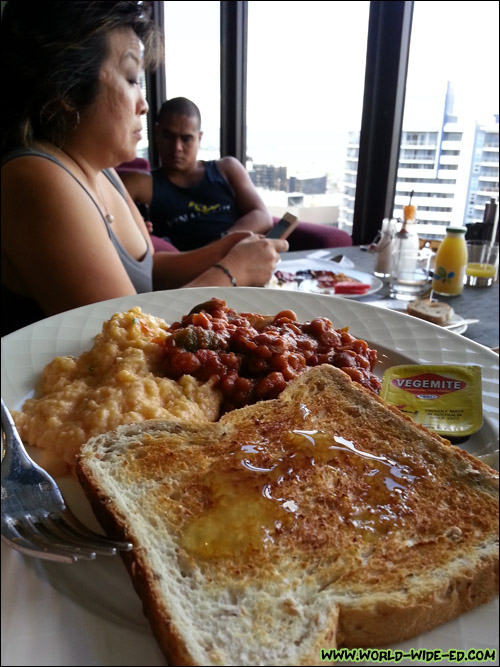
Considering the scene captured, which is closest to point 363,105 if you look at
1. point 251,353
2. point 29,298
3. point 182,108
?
point 182,108

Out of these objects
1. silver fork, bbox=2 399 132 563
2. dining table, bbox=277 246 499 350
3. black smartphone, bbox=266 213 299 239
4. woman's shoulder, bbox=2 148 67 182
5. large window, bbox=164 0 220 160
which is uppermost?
large window, bbox=164 0 220 160

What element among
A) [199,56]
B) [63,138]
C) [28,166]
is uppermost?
[199,56]

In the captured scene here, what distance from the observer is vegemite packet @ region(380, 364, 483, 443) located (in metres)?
1.16

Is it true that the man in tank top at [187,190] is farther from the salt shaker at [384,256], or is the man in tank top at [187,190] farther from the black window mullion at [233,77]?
the salt shaker at [384,256]

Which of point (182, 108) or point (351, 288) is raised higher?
point (182, 108)

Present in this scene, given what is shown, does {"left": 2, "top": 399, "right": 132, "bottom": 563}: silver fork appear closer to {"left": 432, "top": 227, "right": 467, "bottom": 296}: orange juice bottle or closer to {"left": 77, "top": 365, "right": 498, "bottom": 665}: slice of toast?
{"left": 77, "top": 365, "right": 498, "bottom": 665}: slice of toast

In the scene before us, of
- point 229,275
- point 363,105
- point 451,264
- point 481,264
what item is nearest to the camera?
point 229,275

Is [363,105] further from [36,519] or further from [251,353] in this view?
[36,519]

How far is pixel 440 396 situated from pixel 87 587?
91 centimetres

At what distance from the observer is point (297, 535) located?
80 centimetres

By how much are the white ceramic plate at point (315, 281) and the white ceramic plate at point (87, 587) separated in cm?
96

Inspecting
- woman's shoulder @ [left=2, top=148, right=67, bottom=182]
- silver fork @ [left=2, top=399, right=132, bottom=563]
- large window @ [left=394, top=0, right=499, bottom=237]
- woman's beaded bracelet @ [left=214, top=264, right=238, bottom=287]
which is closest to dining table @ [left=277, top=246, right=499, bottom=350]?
woman's beaded bracelet @ [left=214, top=264, right=238, bottom=287]

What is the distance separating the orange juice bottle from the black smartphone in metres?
0.85

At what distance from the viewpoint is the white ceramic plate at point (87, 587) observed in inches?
26.0
